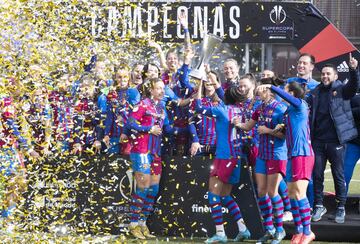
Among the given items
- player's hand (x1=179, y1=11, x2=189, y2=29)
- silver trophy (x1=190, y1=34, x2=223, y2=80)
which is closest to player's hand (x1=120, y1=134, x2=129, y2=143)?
silver trophy (x1=190, y1=34, x2=223, y2=80)

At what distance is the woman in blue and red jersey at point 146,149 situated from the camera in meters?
9.30

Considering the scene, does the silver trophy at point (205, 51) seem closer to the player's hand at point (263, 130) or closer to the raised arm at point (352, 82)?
the player's hand at point (263, 130)

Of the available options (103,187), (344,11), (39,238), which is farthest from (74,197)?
(344,11)

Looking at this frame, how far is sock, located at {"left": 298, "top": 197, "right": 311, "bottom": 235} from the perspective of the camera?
28.5 feet

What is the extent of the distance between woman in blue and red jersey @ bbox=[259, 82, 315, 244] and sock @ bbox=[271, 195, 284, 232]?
0.75ft

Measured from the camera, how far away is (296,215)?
28.8ft

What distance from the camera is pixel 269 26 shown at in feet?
33.9

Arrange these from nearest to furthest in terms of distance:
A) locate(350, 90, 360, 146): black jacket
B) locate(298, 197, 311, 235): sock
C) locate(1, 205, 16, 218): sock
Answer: locate(1, 205, 16, 218): sock
locate(298, 197, 311, 235): sock
locate(350, 90, 360, 146): black jacket

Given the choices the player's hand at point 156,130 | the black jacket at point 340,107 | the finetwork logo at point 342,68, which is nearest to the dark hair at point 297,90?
the black jacket at point 340,107

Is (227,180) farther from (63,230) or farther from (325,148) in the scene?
(63,230)

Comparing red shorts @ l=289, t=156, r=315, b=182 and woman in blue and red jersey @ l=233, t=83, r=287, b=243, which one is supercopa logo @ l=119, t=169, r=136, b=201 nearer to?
woman in blue and red jersey @ l=233, t=83, r=287, b=243

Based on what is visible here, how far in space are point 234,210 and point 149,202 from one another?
3.17 feet

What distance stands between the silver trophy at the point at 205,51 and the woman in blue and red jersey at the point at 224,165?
208 millimetres

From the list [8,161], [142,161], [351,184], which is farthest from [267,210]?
[351,184]
